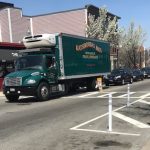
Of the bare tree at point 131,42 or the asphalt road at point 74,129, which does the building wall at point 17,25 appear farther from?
the asphalt road at point 74,129

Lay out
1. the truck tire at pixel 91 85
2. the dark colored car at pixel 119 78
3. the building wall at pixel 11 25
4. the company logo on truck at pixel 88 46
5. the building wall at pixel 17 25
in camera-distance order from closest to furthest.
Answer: the company logo on truck at pixel 88 46 → the truck tire at pixel 91 85 → the dark colored car at pixel 119 78 → the building wall at pixel 11 25 → the building wall at pixel 17 25

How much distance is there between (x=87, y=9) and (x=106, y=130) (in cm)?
4956

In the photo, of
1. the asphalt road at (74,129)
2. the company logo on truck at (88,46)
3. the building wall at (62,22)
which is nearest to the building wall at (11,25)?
the building wall at (62,22)

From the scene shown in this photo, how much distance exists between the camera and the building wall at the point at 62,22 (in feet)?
198

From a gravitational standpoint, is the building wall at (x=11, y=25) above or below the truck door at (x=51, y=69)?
above

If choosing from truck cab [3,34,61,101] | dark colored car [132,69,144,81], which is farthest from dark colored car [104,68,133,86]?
truck cab [3,34,61,101]

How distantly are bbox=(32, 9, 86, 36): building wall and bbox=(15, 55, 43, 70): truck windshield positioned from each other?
3816 centimetres

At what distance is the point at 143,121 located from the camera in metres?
12.8

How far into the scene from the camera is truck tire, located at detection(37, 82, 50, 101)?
2074 cm

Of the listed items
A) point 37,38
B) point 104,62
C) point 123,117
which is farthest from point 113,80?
point 123,117

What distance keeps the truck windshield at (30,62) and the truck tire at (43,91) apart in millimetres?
1015

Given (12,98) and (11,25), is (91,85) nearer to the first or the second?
(12,98)

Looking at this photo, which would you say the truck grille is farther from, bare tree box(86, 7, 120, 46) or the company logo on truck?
bare tree box(86, 7, 120, 46)

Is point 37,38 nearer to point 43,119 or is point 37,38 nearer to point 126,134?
point 43,119
